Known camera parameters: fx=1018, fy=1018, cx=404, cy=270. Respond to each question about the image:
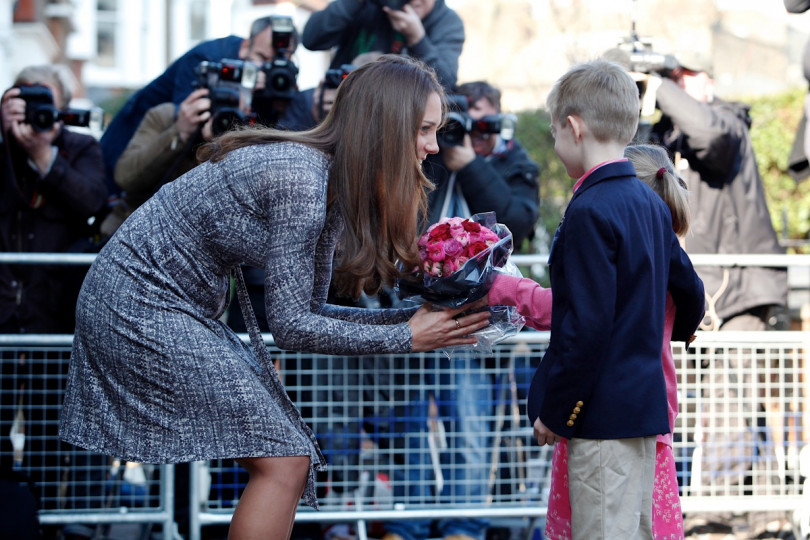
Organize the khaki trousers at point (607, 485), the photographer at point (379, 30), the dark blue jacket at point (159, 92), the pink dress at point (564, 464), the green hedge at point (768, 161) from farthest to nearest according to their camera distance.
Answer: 1. the green hedge at point (768, 161)
2. the dark blue jacket at point (159, 92)
3. the photographer at point (379, 30)
4. the pink dress at point (564, 464)
5. the khaki trousers at point (607, 485)

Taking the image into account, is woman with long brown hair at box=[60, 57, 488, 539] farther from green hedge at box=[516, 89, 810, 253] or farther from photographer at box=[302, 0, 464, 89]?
green hedge at box=[516, 89, 810, 253]

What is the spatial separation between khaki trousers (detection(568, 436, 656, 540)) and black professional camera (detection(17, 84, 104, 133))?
Answer: 3202mm

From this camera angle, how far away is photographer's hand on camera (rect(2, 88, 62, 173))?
16.3 ft

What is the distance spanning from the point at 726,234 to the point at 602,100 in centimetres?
259

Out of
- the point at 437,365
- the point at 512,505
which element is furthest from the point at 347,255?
the point at 512,505

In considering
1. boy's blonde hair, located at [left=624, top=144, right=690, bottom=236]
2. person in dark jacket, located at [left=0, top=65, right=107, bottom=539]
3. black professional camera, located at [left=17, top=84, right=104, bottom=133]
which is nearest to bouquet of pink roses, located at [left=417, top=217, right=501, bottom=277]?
boy's blonde hair, located at [left=624, top=144, right=690, bottom=236]

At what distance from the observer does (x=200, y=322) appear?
3.08m

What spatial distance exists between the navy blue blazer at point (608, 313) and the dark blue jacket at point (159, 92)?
10.8 feet

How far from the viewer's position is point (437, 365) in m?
4.71

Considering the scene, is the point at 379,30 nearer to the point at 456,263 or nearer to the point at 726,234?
the point at 726,234

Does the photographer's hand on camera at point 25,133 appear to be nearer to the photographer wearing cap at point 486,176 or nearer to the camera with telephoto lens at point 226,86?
the camera with telephoto lens at point 226,86

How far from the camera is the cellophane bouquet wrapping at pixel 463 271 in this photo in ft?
10.1

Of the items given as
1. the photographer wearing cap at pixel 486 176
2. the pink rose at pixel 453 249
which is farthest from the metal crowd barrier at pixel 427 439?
the pink rose at pixel 453 249

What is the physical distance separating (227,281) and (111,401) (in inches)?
20.0
